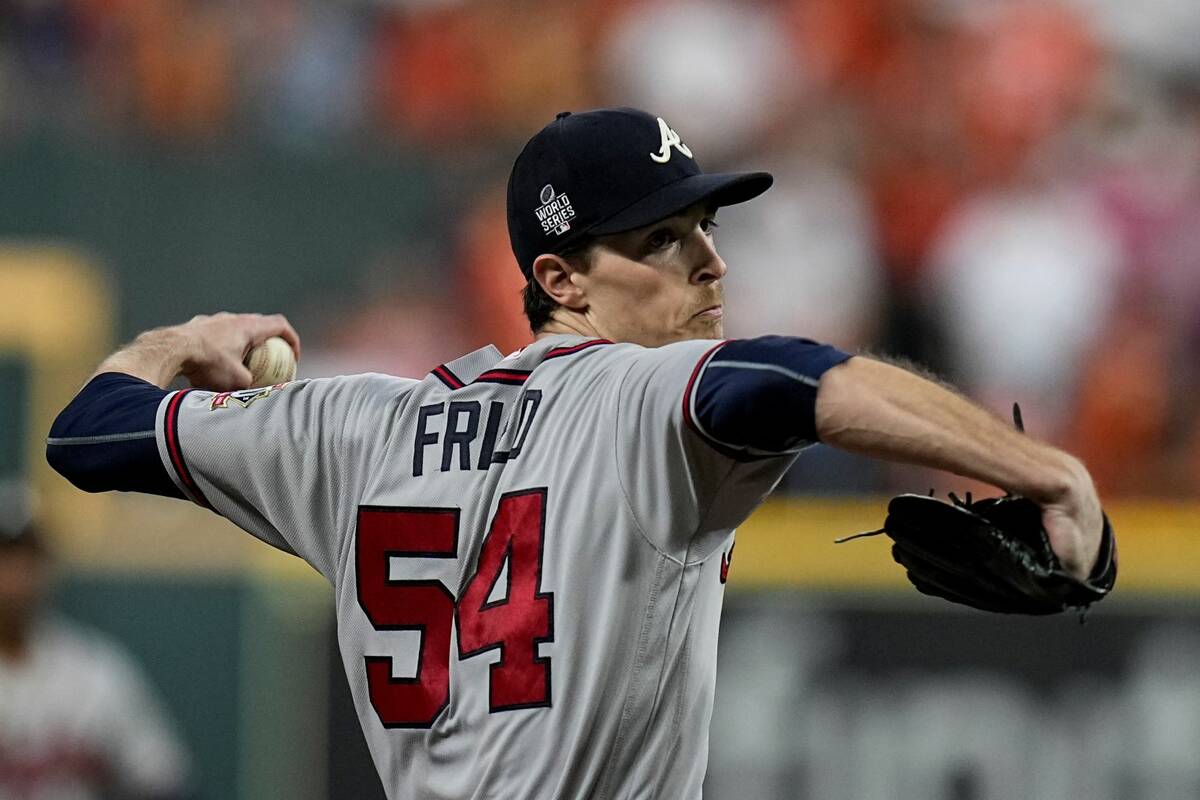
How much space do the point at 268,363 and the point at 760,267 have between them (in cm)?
377

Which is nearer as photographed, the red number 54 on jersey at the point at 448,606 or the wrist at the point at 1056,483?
the wrist at the point at 1056,483

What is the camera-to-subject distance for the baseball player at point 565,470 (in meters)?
2.14

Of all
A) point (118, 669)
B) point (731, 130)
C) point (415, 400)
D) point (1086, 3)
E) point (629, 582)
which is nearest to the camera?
point (629, 582)

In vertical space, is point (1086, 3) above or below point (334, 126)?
above

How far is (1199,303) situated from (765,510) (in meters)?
2.02

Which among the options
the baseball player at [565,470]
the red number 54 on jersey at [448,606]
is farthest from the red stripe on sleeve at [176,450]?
the red number 54 on jersey at [448,606]

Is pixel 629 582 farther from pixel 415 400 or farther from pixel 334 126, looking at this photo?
pixel 334 126

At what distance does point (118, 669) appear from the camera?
6.38m

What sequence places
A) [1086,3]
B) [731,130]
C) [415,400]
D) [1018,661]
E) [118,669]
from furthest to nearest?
[1086,3] → [731,130] → [118,669] → [1018,661] → [415,400]

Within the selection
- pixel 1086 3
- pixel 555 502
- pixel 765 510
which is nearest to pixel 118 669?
pixel 765 510

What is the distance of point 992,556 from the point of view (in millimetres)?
2248

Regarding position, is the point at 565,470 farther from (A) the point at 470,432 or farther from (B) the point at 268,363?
(B) the point at 268,363

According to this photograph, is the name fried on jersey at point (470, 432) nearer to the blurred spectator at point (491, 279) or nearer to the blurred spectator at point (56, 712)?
the blurred spectator at point (56, 712)

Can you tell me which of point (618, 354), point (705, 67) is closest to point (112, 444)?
point (618, 354)
